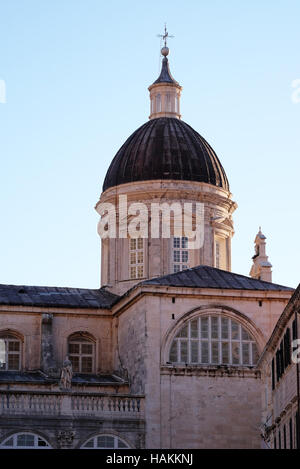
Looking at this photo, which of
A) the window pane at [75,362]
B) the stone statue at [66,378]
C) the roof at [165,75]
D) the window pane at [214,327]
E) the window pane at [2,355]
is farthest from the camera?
the roof at [165,75]

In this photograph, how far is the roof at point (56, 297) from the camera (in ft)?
203

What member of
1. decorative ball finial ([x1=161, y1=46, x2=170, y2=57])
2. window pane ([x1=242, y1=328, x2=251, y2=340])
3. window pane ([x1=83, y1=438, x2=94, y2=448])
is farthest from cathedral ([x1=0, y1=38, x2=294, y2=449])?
decorative ball finial ([x1=161, y1=46, x2=170, y2=57])

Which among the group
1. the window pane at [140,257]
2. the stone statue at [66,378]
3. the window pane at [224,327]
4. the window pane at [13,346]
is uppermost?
the window pane at [140,257]

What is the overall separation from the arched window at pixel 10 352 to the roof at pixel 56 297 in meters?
1.57

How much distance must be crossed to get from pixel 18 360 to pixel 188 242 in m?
10.0

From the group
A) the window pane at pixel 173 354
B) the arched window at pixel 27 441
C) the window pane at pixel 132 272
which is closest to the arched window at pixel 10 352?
the window pane at pixel 132 272

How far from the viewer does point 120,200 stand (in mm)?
65812

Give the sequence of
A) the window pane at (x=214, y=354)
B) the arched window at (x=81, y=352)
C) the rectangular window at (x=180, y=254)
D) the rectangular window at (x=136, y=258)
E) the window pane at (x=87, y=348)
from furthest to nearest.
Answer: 1. the rectangular window at (x=136, y=258)
2. the rectangular window at (x=180, y=254)
3. the window pane at (x=87, y=348)
4. the arched window at (x=81, y=352)
5. the window pane at (x=214, y=354)

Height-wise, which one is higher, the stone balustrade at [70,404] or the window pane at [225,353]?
the window pane at [225,353]

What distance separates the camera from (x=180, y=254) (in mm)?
64688

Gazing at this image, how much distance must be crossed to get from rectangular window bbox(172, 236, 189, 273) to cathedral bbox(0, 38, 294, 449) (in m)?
0.05

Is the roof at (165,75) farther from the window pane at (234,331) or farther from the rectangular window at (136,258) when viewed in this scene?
the window pane at (234,331)

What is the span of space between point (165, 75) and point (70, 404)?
22.0 meters
